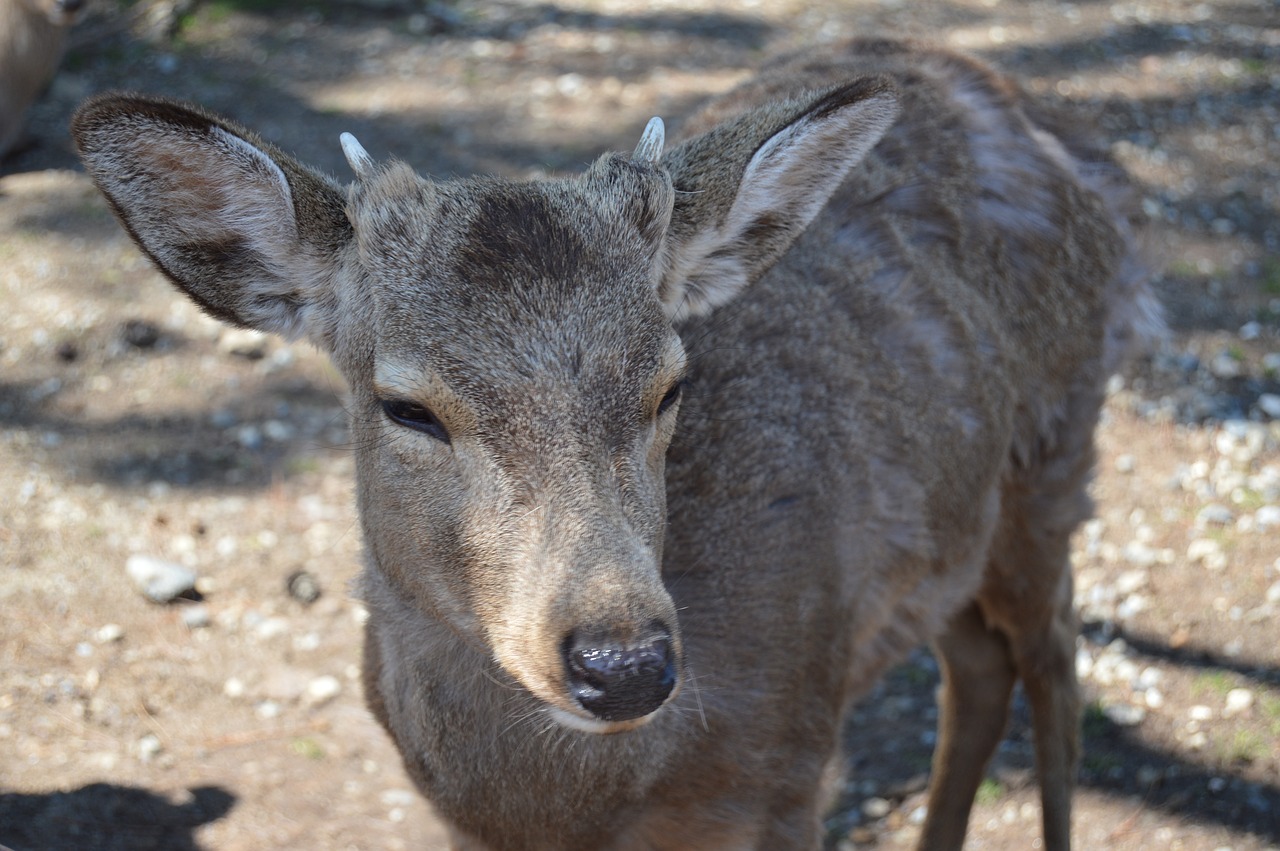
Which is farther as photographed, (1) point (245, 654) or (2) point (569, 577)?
(1) point (245, 654)

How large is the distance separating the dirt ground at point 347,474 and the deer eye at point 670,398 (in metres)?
1.26

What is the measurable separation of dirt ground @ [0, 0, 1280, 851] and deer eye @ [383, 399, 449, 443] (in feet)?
3.45

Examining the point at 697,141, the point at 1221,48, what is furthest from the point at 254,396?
the point at 1221,48

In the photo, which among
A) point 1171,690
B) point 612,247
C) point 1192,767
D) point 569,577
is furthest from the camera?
point 1171,690

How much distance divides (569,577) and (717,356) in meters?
1.36

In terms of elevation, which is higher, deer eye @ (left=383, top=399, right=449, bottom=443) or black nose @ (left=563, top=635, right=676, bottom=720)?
deer eye @ (left=383, top=399, right=449, bottom=443)

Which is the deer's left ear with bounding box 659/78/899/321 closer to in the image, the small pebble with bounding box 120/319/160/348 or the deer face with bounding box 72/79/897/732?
the deer face with bounding box 72/79/897/732

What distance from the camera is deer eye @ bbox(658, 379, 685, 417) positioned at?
2685mm

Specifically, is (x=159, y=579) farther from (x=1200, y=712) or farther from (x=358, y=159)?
(x=1200, y=712)

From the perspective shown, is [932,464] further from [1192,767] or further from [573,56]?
[573,56]

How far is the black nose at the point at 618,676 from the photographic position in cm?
222

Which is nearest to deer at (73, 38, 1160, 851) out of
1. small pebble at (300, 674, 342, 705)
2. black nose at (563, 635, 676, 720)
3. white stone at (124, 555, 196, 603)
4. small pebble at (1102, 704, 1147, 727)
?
black nose at (563, 635, 676, 720)

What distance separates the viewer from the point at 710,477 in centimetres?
341

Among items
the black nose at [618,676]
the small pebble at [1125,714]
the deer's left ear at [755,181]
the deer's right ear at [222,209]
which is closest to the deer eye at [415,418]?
the deer's right ear at [222,209]
